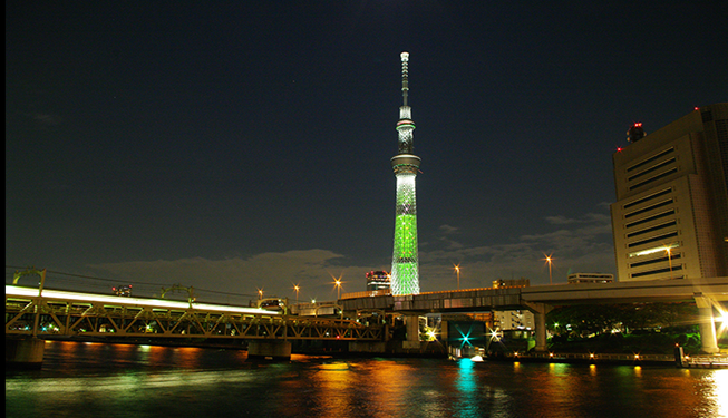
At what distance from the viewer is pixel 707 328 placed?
90312 millimetres

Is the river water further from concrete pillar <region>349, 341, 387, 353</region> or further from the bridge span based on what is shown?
concrete pillar <region>349, 341, 387, 353</region>

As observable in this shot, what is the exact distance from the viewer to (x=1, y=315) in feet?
24.8

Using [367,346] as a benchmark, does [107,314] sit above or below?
above

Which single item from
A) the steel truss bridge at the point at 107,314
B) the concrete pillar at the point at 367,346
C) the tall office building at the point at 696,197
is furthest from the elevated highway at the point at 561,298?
the tall office building at the point at 696,197

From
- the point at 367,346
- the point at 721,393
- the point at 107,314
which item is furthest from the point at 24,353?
the point at 367,346

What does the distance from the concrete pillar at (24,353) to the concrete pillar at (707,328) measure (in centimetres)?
10503

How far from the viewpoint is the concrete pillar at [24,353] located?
66.4 meters

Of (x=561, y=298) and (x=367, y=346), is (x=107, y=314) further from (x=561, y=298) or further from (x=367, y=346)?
(x=367, y=346)

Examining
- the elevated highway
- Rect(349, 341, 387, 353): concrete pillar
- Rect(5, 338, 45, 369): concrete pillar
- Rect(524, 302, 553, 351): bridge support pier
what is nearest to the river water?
Rect(5, 338, 45, 369): concrete pillar

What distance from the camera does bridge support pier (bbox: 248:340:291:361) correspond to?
11112 centimetres

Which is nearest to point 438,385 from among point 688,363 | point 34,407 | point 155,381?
point 155,381

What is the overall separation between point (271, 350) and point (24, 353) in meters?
52.9

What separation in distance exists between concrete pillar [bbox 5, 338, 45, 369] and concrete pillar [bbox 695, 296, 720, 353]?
105030 millimetres

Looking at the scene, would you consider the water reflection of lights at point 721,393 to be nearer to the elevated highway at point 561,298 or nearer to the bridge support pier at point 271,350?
the elevated highway at point 561,298
